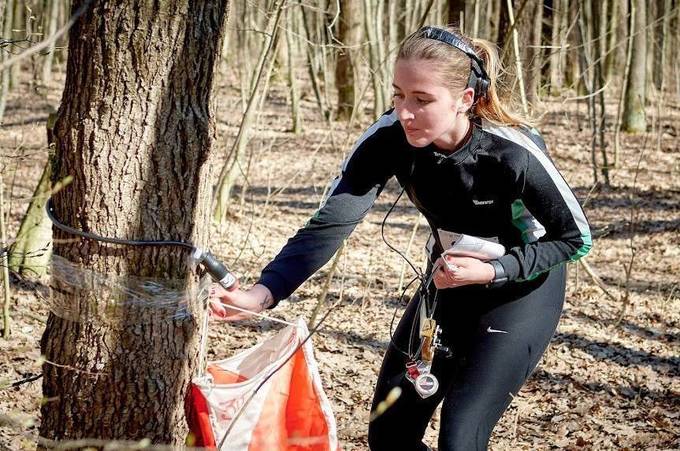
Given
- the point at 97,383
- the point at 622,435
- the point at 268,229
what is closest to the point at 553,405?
the point at 622,435

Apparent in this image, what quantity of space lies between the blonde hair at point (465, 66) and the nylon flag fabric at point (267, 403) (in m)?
0.98

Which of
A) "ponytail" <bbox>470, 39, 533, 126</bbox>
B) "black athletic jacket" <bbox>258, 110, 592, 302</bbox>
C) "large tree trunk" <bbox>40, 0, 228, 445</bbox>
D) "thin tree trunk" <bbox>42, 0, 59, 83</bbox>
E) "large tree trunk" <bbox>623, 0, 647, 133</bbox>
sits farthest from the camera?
"thin tree trunk" <bbox>42, 0, 59, 83</bbox>

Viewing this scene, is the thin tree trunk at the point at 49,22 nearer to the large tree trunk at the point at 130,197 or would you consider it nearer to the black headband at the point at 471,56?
the large tree trunk at the point at 130,197

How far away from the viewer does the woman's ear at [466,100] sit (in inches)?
111

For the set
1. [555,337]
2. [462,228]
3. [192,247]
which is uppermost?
[462,228]

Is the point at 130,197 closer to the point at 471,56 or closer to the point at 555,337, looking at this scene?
the point at 471,56

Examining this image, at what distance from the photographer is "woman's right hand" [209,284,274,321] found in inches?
106

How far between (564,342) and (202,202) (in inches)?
164

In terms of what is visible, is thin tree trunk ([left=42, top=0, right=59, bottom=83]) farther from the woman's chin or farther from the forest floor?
the woman's chin

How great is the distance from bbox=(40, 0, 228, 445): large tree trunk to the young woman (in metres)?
0.31

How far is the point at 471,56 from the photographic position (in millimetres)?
2820

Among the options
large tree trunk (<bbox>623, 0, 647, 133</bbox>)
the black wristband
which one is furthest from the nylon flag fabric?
large tree trunk (<bbox>623, 0, 647, 133</bbox>)

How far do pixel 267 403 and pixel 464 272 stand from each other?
2.60 feet

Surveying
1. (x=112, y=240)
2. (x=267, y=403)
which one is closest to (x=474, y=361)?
(x=267, y=403)
